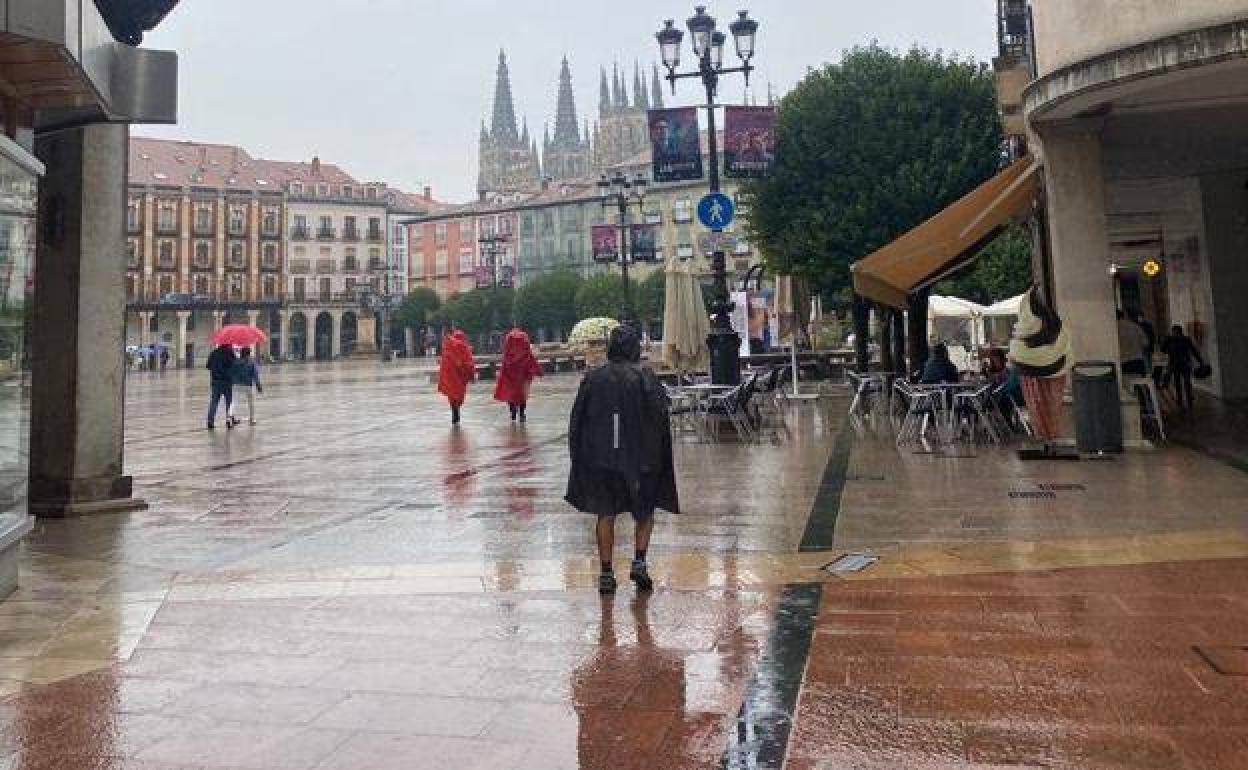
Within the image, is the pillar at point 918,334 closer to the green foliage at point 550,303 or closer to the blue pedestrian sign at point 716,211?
the blue pedestrian sign at point 716,211

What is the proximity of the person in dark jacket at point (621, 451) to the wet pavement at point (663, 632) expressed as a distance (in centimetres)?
42

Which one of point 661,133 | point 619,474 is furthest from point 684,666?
point 661,133

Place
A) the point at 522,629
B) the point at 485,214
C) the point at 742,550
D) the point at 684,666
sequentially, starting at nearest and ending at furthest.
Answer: the point at 684,666 < the point at 522,629 < the point at 742,550 < the point at 485,214

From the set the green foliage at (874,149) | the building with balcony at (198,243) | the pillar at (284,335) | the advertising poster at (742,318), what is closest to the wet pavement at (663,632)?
the green foliage at (874,149)

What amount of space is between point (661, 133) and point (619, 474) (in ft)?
35.4

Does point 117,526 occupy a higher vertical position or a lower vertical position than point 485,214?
lower

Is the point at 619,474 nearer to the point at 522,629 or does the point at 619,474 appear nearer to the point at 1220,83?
the point at 522,629

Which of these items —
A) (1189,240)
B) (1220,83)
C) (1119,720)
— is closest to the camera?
(1119,720)

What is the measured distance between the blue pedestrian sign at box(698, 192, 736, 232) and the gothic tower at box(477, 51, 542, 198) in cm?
11885

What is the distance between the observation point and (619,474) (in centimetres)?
497

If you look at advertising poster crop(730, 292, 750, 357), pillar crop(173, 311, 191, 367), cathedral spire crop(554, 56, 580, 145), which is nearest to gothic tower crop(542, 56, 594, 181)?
cathedral spire crop(554, 56, 580, 145)

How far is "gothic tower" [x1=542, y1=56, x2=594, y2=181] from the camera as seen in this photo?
137625mm

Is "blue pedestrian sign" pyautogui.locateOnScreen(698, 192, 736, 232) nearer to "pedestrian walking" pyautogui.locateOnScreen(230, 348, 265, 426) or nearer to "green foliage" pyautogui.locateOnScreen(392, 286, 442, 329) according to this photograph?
"pedestrian walking" pyautogui.locateOnScreen(230, 348, 265, 426)

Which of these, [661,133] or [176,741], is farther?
[661,133]
